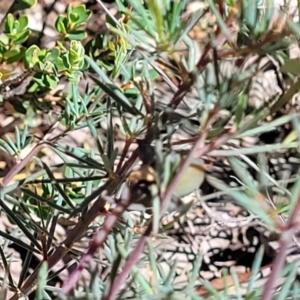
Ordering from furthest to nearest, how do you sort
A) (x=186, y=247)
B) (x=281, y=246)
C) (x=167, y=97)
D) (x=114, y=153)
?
(x=167, y=97) → (x=186, y=247) → (x=114, y=153) → (x=281, y=246)

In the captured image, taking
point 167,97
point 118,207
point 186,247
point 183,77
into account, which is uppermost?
point 183,77

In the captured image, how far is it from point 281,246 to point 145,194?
0.40 ft

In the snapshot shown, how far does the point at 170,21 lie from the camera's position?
0.51 meters

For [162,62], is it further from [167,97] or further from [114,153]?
[167,97]

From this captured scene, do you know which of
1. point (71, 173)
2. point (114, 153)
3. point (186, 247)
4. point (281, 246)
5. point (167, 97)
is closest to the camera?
point (281, 246)

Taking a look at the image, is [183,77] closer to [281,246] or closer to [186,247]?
[281,246]

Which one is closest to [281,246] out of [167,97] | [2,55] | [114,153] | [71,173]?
[114,153]

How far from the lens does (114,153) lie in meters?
0.62

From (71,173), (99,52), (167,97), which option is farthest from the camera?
(167,97)

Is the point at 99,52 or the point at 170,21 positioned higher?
the point at 170,21

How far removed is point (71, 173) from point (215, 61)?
1.96 feet

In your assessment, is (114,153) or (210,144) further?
(114,153)

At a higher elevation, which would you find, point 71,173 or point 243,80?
point 243,80

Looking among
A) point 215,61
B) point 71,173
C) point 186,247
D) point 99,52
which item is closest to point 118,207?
point 215,61
